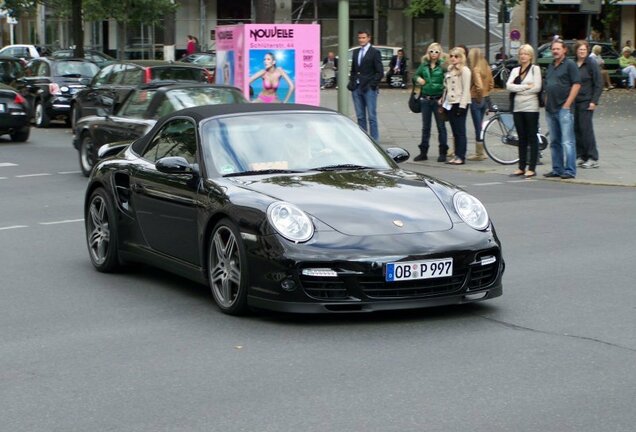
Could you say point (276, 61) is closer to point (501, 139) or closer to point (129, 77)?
point (129, 77)

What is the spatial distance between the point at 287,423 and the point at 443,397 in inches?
33.7

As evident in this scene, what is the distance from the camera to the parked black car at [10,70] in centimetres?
3297

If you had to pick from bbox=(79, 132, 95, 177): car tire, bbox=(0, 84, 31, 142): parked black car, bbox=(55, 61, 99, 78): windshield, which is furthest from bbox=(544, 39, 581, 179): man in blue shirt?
bbox=(55, 61, 99, 78): windshield

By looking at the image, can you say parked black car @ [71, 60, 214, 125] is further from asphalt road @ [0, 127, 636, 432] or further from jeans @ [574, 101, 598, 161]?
asphalt road @ [0, 127, 636, 432]

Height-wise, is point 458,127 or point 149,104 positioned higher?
point 149,104

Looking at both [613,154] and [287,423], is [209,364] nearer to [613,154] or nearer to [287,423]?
[287,423]

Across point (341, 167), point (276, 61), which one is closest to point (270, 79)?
point (276, 61)

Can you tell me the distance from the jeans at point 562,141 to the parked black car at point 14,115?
13.0 meters

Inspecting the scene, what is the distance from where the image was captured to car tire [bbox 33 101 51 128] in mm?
30578

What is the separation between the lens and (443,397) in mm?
6035

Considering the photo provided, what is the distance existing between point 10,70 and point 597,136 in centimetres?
1668

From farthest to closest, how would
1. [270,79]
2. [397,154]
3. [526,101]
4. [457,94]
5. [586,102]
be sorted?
[270,79] < [457,94] < [586,102] < [526,101] < [397,154]

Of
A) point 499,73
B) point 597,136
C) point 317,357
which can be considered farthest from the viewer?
point 499,73

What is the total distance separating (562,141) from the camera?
56.2ft
